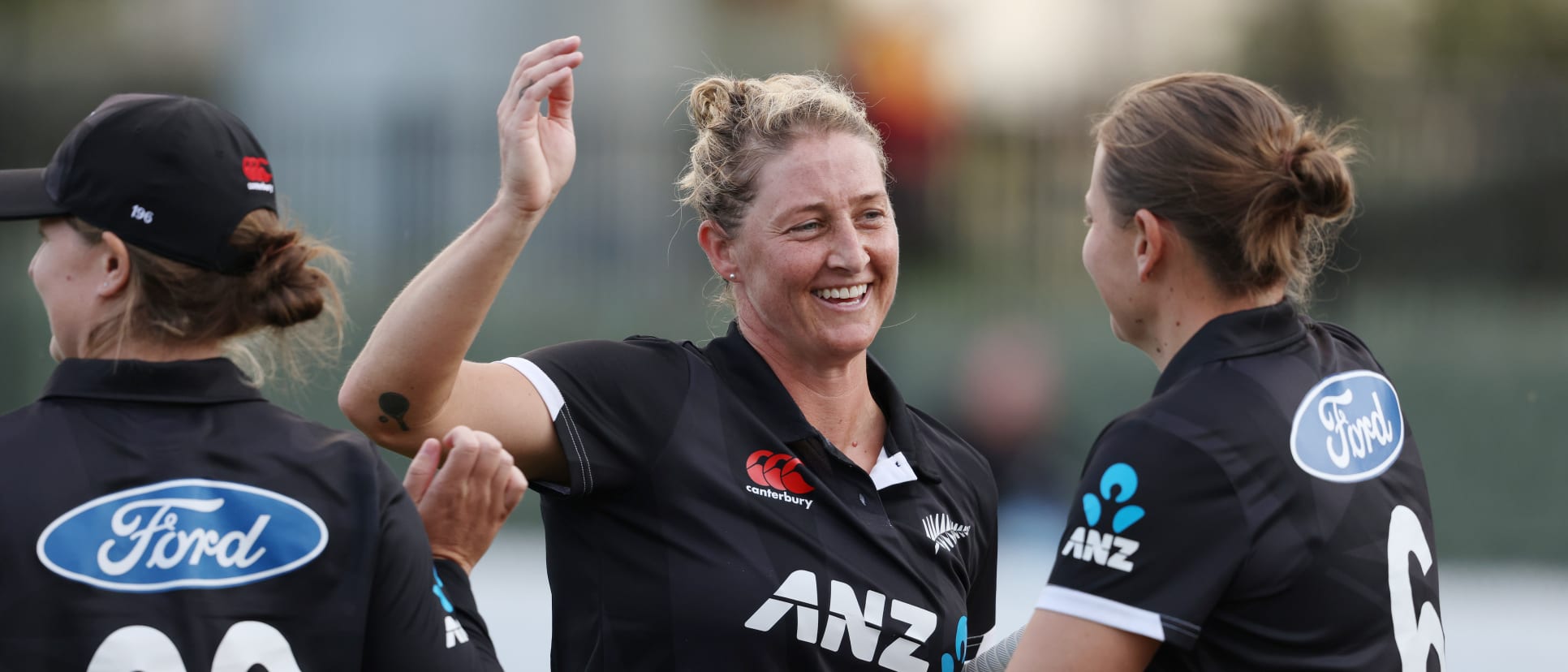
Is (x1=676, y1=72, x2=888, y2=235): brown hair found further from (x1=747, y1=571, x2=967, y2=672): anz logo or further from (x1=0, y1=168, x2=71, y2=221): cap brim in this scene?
(x1=0, y1=168, x2=71, y2=221): cap brim

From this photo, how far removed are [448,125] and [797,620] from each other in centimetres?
551

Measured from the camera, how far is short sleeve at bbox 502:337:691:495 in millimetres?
2291

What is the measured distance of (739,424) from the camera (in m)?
2.46

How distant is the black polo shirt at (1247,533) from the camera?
5.74 ft

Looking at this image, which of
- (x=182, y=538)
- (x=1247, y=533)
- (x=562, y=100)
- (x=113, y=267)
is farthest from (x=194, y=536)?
(x=1247, y=533)

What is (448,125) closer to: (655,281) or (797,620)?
(655,281)

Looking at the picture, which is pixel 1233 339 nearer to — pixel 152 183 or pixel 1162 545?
pixel 1162 545

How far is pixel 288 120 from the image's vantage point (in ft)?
24.3

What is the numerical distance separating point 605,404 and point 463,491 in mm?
484

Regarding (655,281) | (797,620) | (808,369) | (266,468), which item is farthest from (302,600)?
(655,281)

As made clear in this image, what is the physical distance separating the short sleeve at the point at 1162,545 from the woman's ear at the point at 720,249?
1.05m

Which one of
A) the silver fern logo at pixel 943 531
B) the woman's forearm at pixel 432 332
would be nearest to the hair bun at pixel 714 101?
the woman's forearm at pixel 432 332

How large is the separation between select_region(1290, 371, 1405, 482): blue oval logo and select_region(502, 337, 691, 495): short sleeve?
3.29 ft

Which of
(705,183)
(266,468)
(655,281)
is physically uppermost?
(705,183)
